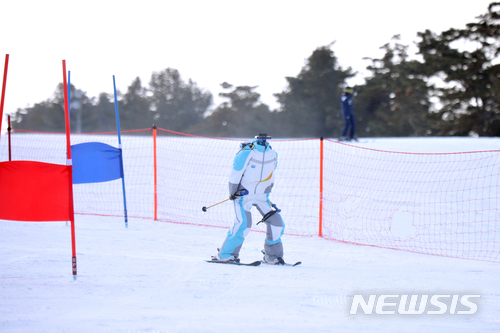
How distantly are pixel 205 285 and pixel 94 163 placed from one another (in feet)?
13.1

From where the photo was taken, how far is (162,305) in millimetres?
4371

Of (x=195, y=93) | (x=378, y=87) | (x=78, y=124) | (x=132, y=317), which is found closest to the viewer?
(x=132, y=317)

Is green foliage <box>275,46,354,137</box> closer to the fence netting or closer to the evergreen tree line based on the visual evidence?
the evergreen tree line

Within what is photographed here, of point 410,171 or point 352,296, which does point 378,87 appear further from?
point 352,296

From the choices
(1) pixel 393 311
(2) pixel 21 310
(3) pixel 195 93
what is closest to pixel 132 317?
(2) pixel 21 310

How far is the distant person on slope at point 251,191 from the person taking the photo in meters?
5.86

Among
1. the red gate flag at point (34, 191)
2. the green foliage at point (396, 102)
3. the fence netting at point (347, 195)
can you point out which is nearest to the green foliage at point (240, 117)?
the green foliage at point (396, 102)

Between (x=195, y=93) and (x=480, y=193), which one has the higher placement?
(x=195, y=93)

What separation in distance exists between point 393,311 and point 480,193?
7629 mm

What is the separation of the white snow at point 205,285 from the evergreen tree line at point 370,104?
24018mm

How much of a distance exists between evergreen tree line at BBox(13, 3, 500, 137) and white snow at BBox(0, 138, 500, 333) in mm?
24018

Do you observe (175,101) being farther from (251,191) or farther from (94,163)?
(251,191)

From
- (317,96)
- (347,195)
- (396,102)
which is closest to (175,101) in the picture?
(317,96)

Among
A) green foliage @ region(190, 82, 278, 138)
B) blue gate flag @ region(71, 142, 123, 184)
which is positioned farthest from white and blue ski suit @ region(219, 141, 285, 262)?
green foliage @ region(190, 82, 278, 138)
